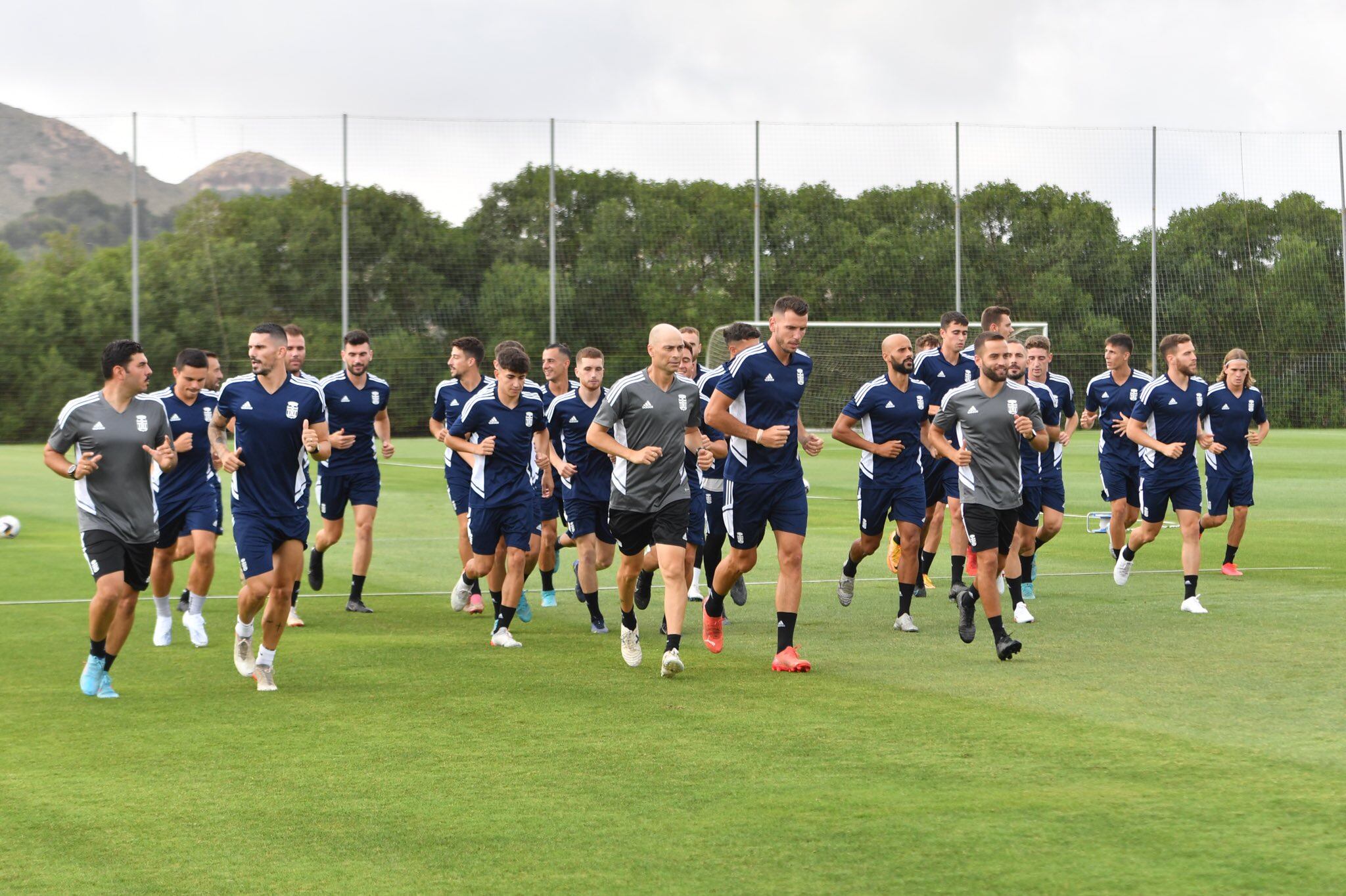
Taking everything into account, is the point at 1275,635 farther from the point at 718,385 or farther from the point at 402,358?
the point at 402,358

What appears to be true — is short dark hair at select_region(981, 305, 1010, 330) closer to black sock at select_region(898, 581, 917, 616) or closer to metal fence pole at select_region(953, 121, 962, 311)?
black sock at select_region(898, 581, 917, 616)

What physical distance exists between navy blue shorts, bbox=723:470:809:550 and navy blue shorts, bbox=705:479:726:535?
4.29 feet

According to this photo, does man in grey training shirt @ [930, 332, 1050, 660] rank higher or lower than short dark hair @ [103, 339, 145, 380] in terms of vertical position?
lower

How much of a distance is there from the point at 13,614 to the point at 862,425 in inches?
274

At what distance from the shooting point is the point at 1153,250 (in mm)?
42281

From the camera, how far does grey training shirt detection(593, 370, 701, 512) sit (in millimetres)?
9055

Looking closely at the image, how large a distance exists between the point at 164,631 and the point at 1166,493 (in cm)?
809

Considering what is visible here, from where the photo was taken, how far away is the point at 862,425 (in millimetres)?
11641

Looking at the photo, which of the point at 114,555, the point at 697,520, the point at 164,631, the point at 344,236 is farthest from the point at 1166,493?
the point at 344,236

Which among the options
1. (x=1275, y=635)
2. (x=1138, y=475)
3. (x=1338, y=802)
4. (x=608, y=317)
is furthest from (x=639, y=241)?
(x=1338, y=802)

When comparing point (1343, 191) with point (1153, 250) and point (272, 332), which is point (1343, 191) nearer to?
point (1153, 250)

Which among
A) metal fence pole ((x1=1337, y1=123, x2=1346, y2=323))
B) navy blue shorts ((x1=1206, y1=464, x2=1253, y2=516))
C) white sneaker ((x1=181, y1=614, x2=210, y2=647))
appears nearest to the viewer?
white sneaker ((x1=181, y1=614, x2=210, y2=647))

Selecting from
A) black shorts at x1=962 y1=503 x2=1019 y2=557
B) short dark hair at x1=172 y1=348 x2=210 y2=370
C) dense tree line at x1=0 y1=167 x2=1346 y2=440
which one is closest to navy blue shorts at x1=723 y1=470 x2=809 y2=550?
black shorts at x1=962 y1=503 x2=1019 y2=557

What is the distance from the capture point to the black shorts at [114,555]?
820 cm
